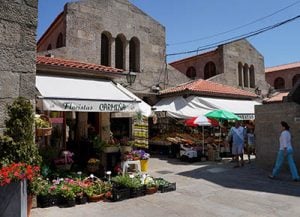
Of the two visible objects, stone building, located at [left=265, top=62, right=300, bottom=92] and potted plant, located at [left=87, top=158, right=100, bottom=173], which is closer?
potted plant, located at [left=87, top=158, right=100, bottom=173]

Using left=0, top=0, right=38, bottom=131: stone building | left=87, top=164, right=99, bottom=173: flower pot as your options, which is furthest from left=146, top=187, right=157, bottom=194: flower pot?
left=0, top=0, right=38, bottom=131: stone building

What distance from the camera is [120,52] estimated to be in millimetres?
20047

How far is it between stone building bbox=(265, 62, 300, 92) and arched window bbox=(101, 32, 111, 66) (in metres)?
25.5

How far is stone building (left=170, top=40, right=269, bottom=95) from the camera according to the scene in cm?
2586

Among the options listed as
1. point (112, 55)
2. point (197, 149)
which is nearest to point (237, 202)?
point (197, 149)

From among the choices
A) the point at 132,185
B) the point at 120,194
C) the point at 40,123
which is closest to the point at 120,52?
the point at 40,123

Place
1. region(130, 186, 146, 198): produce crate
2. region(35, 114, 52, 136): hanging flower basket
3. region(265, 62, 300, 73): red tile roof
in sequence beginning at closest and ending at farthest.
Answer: region(35, 114, 52, 136): hanging flower basket < region(130, 186, 146, 198): produce crate < region(265, 62, 300, 73): red tile roof

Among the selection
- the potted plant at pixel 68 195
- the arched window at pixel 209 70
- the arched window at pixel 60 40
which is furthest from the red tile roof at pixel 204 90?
the potted plant at pixel 68 195

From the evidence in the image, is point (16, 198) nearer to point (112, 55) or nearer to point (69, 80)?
point (69, 80)

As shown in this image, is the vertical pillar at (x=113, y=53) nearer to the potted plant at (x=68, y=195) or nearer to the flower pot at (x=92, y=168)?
the flower pot at (x=92, y=168)

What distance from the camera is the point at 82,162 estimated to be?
40.4 ft

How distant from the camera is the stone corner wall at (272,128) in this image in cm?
1289

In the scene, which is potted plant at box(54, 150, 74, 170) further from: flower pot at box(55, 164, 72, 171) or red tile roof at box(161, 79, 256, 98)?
red tile roof at box(161, 79, 256, 98)

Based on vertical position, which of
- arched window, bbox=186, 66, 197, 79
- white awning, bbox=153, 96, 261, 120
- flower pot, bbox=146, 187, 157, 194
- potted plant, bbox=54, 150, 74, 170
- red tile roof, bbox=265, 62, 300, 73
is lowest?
flower pot, bbox=146, 187, 157, 194
